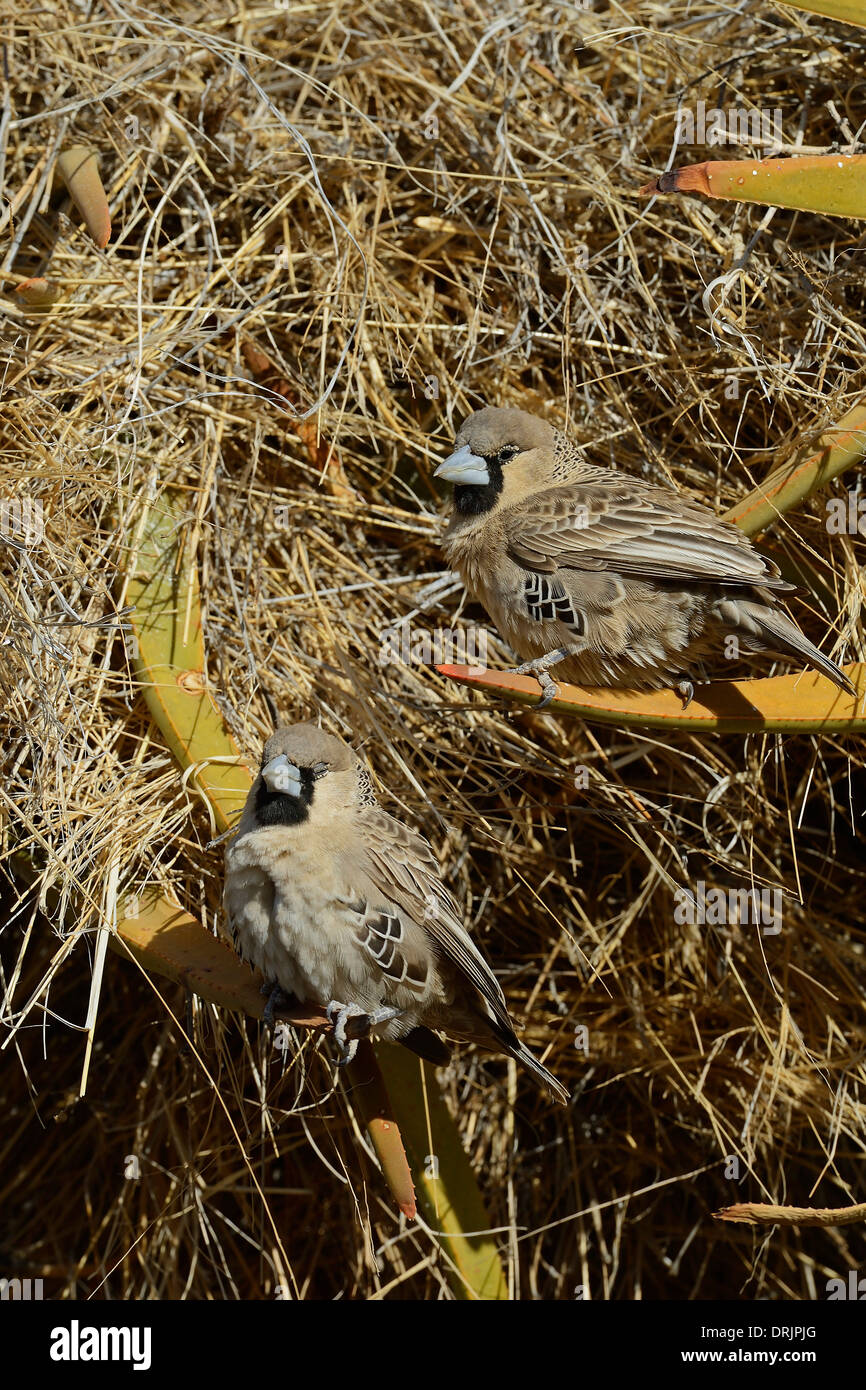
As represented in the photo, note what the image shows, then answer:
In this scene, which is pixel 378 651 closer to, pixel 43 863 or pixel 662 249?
pixel 43 863

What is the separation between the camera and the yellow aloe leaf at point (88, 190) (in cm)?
234

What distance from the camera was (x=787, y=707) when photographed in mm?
1961

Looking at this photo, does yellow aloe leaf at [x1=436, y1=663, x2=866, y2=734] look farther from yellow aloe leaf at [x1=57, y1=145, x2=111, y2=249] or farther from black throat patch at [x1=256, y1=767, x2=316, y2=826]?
yellow aloe leaf at [x1=57, y1=145, x2=111, y2=249]

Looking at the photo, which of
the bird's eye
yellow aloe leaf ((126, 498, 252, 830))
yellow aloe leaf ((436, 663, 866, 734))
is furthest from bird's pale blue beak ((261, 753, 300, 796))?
the bird's eye

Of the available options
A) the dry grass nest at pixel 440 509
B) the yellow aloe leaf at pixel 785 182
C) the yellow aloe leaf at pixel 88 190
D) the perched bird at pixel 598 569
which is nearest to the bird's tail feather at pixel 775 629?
the perched bird at pixel 598 569

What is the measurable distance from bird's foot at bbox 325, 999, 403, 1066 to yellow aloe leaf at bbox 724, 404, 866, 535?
1027 mm

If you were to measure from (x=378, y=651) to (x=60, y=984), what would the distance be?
41.2 inches

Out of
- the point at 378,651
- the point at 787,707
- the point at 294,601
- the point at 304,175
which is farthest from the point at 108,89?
the point at 787,707

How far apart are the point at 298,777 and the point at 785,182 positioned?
1103 mm

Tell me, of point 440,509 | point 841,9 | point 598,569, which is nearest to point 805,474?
point 598,569

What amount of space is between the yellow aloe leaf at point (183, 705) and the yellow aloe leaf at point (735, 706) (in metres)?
0.66

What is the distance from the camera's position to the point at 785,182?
179 cm

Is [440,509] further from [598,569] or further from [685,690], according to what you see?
[685,690]

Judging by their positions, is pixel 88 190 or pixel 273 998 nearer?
pixel 273 998
